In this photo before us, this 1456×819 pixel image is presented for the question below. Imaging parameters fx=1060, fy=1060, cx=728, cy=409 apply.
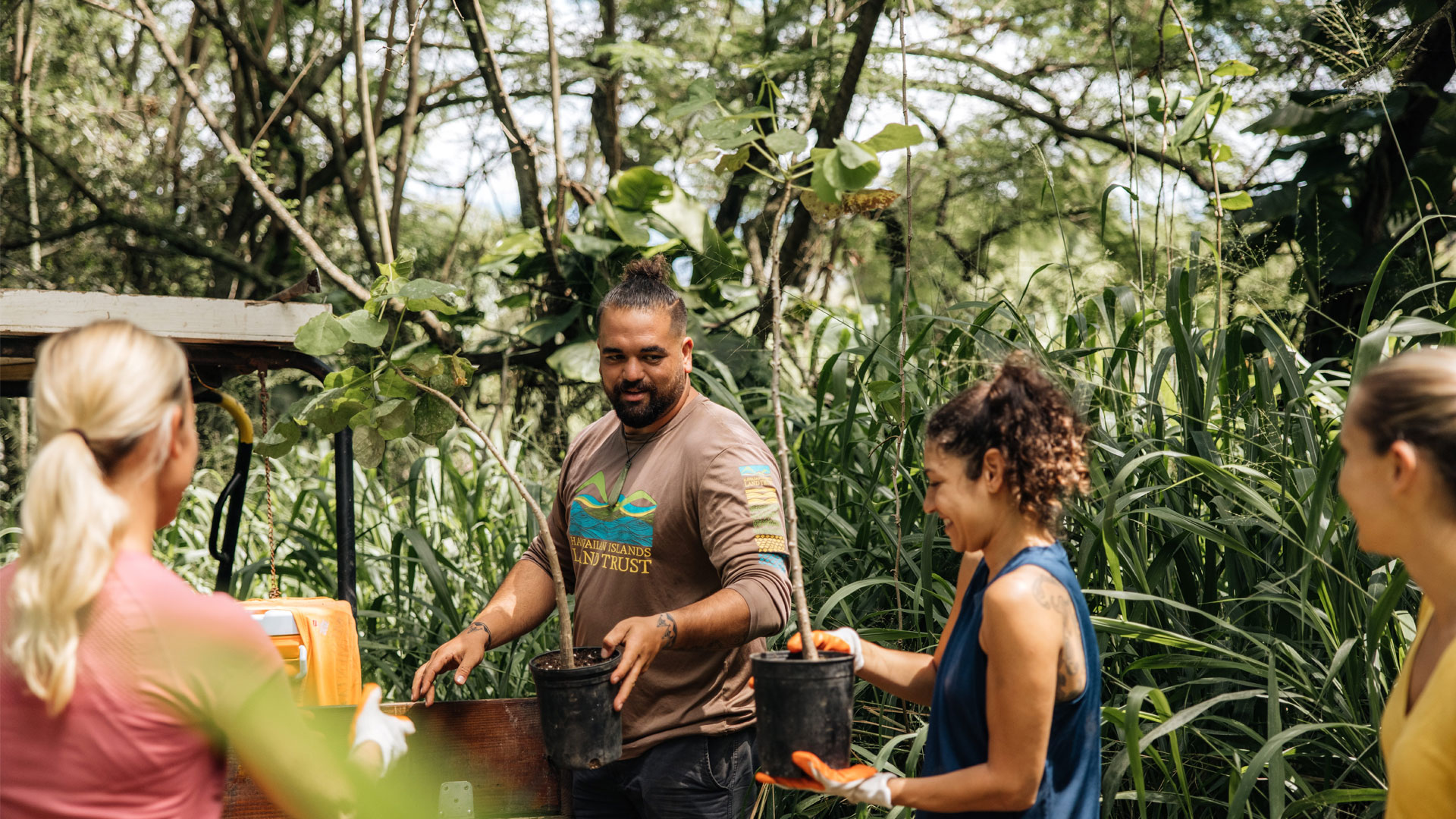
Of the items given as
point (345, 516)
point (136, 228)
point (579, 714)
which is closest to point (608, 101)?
point (136, 228)

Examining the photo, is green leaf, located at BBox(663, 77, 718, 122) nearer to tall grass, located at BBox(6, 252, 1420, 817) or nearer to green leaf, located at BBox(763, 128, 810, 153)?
green leaf, located at BBox(763, 128, 810, 153)

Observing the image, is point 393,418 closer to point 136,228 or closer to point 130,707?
point 130,707

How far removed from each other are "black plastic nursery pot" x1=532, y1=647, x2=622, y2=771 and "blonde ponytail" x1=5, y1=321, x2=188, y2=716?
83 cm

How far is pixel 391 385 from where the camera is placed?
7.07 feet

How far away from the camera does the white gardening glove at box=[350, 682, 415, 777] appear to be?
4.88 feet

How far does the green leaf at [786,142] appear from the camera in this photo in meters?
1.97

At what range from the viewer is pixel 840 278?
8516mm

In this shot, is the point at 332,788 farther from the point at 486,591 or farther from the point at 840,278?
the point at 840,278

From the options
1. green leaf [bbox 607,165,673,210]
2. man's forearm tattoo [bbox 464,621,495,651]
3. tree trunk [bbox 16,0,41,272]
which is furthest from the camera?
tree trunk [bbox 16,0,41,272]

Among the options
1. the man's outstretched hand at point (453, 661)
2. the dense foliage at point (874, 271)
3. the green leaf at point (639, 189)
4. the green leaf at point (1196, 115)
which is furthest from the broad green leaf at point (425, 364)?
the green leaf at point (639, 189)

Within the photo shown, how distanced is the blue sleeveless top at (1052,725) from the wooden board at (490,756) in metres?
0.98

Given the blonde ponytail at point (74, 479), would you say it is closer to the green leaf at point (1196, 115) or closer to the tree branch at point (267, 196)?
the tree branch at point (267, 196)

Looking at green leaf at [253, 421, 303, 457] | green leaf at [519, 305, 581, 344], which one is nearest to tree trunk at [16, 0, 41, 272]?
green leaf at [519, 305, 581, 344]

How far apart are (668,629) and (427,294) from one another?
30.7 inches
